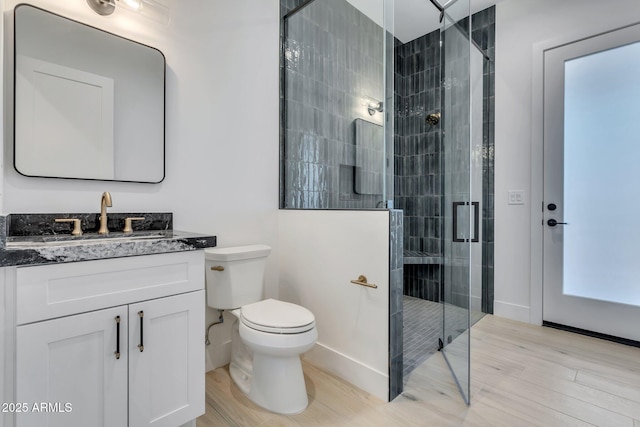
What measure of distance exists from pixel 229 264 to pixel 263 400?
721 millimetres

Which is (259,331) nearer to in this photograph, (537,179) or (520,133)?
(537,179)

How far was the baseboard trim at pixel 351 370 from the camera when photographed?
1.65 m

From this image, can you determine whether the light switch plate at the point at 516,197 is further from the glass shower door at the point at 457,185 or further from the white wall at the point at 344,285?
the white wall at the point at 344,285

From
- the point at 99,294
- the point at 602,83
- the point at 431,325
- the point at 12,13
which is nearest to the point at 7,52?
the point at 12,13

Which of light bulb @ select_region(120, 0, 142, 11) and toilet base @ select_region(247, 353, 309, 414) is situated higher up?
light bulb @ select_region(120, 0, 142, 11)

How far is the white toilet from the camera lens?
1477mm

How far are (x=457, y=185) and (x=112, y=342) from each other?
193cm

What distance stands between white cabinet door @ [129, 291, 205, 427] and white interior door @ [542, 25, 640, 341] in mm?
2739

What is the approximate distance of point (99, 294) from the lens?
3.51ft

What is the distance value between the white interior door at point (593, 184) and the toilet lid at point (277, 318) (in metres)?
2.23

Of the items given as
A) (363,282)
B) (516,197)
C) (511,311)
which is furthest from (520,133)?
(363,282)

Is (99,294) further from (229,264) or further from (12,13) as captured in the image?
(12,13)

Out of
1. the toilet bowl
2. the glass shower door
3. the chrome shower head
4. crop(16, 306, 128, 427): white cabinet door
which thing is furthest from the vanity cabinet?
the chrome shower head

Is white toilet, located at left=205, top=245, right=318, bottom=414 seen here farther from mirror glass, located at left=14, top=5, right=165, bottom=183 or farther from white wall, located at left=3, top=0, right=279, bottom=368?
mirror glass, located at left=14, top=5, right=165, bottom=183
